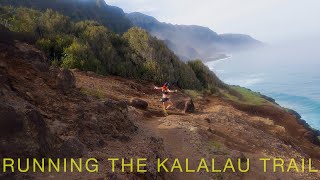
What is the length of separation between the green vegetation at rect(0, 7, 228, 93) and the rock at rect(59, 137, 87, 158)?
554 inches

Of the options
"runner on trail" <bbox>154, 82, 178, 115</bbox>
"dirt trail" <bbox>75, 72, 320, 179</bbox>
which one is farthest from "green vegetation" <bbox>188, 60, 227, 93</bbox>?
"runner on trail" <bbox>154, 82, 178, 115</bbox>

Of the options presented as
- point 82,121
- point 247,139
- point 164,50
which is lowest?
point 247,139

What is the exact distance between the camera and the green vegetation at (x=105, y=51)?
77.4 feet

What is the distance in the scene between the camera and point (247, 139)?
15797 millimetres

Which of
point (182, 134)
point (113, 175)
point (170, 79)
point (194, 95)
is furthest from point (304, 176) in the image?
point (170, 79)

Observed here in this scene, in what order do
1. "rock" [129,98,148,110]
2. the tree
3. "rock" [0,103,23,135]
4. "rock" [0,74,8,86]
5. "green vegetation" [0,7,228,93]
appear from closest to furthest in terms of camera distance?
"rock" [0,103,23,135] → "rock" [0,74,8,86] → "rock" [129,98,148,110] → the tree → "green vegetation" [0,7,228,93]

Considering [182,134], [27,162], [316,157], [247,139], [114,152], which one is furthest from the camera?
[316,157]

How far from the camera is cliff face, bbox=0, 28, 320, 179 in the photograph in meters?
7.75

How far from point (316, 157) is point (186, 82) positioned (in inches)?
456

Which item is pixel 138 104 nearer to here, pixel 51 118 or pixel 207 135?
pixel 207 135

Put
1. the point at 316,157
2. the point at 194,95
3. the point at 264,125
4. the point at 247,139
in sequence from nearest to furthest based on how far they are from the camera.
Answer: the point at 247,139, the point at 316,157, the point at 264,125, the point at 194,95

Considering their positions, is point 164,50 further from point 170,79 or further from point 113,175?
point 113,175

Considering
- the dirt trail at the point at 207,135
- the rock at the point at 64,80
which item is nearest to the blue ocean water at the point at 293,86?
the dirt trail at the point at 207,135

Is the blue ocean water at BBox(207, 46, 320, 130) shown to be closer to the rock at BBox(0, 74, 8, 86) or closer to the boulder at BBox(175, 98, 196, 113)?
the boulder at BBox(175, 98, 196, 113)
